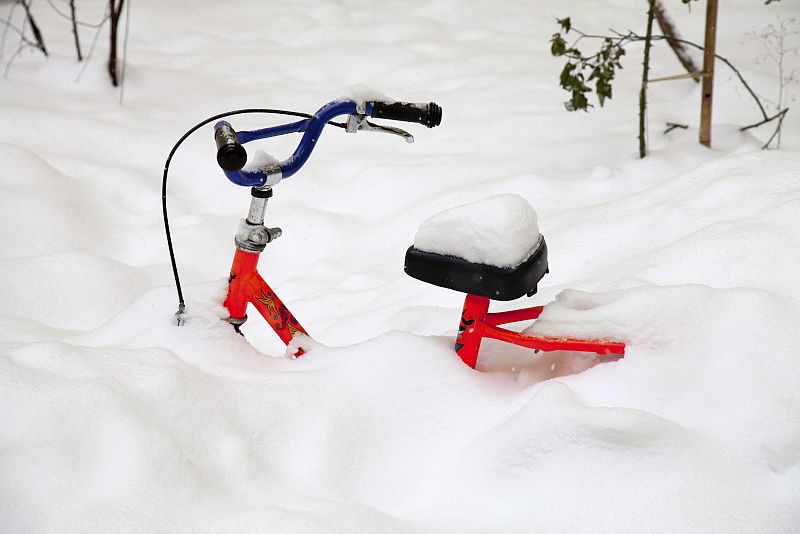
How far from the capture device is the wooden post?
10.8ft

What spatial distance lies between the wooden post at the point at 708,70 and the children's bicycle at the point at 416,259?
191 centimetres

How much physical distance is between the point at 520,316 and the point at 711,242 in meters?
0.62

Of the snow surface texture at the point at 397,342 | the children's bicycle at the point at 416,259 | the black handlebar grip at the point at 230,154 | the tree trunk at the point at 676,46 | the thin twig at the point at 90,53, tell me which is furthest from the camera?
the thin twig at the point at 90,53

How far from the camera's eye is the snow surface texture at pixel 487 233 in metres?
1.76

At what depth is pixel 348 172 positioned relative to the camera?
382 cm

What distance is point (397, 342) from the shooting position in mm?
1864

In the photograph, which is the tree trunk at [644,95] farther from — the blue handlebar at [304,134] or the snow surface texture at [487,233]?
the blue handlebar at [304,134]

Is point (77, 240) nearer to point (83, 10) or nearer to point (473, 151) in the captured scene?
point (473, 151)

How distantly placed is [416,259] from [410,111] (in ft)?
1.11

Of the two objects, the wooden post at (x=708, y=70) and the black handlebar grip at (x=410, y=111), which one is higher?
the black handlebar grip at (x=410, y=111)

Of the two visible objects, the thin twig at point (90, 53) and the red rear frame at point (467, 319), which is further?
the thin twig at point (90, 53)

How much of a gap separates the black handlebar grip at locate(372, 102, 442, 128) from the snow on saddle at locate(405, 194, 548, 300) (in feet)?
0.75

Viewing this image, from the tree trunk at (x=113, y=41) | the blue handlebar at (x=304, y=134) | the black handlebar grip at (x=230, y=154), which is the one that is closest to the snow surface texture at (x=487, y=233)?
the blue handlebar at (x=304, y=134)

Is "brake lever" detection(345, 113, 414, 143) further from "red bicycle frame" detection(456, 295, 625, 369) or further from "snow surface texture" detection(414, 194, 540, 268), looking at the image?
"red bicycle frame" detection(456, 295, 625, 369)
